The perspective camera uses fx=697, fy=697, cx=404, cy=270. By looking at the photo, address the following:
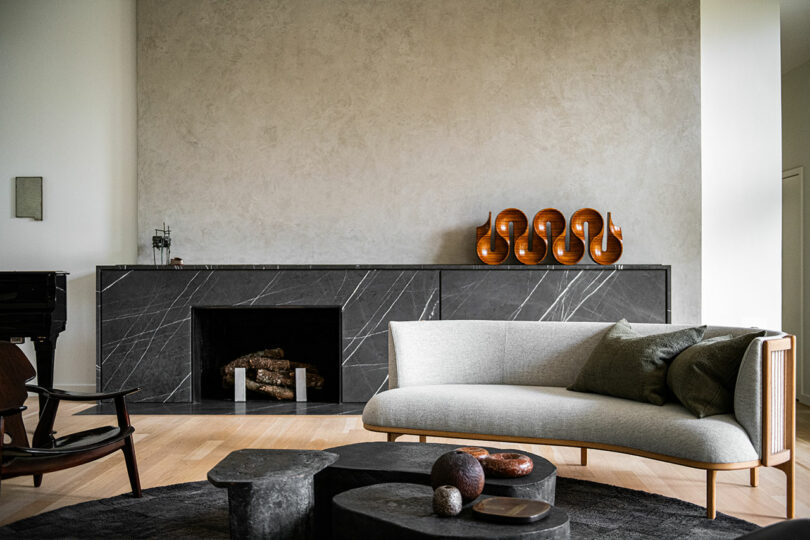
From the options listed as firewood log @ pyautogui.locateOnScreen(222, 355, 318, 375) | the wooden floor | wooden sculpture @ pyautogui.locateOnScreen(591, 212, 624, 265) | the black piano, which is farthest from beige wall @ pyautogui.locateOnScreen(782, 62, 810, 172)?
the black piano

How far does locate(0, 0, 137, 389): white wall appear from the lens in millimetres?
5578

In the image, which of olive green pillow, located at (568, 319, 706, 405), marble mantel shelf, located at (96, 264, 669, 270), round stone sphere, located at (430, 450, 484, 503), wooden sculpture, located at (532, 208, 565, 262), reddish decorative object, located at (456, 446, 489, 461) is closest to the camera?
round stone sphere, located at (430, 450, 484, 503)

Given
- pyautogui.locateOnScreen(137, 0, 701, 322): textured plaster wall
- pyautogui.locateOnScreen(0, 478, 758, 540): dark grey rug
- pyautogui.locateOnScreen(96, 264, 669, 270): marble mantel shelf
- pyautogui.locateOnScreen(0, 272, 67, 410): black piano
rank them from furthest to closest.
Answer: pyautogui.locateOnScreen(137, 0, 701, 322): textured plaster wall
pyautogui.locateOnScreen(96, 264, 669, 270): marble mantel shelf
pyautogui.locateOnScreen(0, 272, 67, 410): black piano
pyautogui.locateOnScreen(0, 478, 758, 540): dark grey rug

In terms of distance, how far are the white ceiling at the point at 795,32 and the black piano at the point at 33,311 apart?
5.66 metres

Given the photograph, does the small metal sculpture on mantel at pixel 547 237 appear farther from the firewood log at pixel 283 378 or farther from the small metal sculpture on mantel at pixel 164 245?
the small metal sculpture on mantel at pixel 164 245

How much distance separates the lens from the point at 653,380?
3105 millimetres

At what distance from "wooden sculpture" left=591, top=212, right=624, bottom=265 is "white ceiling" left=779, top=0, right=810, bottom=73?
2089 millimetres

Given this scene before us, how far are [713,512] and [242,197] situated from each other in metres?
4.13

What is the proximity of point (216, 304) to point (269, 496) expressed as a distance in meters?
3.16

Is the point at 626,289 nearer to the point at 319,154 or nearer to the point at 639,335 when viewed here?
the point at 639,335

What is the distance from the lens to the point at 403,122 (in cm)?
560

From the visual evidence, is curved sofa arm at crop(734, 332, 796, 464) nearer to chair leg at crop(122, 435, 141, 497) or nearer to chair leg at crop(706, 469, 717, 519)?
chair leg at crop(706, 469, 717, 519)

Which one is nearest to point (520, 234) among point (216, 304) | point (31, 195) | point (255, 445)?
point (216, 304)

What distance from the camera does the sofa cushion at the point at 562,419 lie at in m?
2.65
